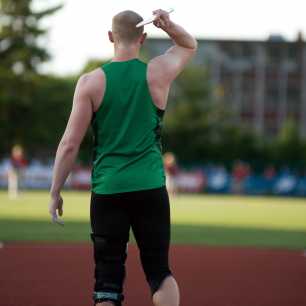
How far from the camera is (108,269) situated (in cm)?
488

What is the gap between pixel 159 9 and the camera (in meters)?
4.90

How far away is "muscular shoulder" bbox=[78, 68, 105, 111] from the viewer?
4730 mm

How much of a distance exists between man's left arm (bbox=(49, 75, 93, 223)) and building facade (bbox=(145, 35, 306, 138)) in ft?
285

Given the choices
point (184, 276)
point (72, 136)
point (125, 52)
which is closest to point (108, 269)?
point (72, 136)

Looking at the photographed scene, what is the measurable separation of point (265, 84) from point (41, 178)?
49106 millimetres

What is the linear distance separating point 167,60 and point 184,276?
4803mm

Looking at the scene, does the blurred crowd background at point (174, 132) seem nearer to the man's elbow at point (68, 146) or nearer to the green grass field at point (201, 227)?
the green grass field at point (201, 227)

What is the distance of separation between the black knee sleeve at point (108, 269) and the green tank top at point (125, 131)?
31 centimetres

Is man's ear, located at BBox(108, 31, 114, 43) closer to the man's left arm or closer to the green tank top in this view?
the green tank top

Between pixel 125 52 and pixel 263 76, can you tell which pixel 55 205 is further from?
pixel 263 76

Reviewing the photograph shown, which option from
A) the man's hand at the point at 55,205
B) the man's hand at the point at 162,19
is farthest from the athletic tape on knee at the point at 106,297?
the man's hand at the point at 162,19

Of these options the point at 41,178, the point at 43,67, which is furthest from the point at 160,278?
the point at 43,67

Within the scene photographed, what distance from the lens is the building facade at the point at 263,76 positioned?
91688 millimetres

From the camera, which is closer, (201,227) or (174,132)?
(201,227)
